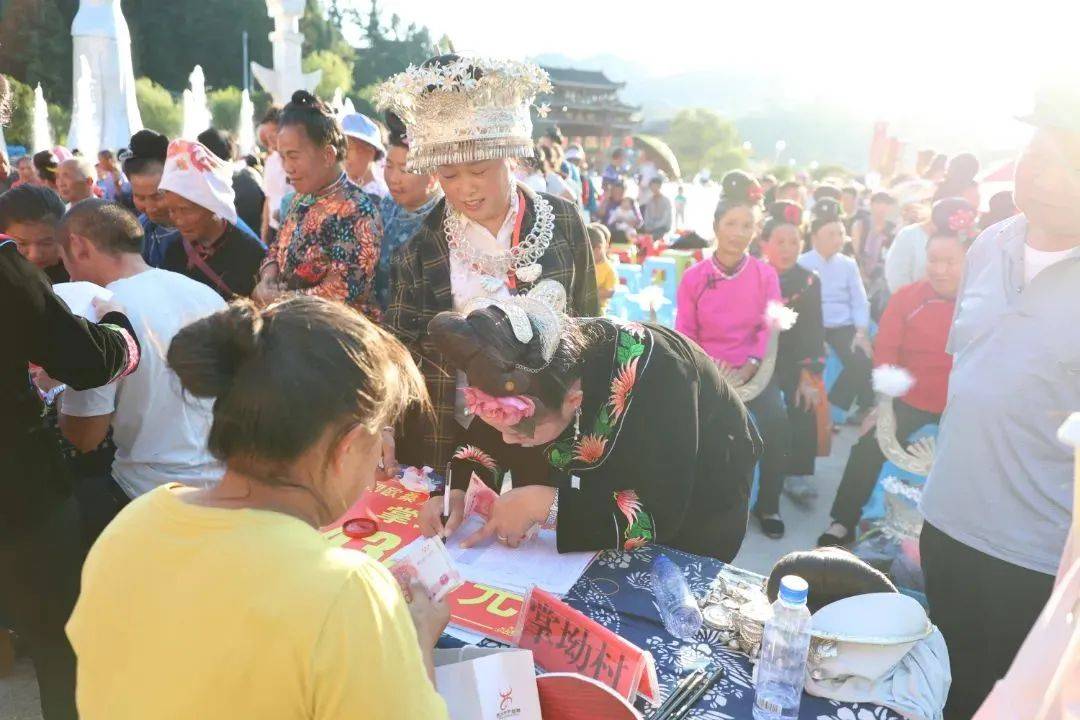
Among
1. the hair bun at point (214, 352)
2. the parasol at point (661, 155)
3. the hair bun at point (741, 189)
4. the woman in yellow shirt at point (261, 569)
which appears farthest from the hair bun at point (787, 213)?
the parasol at point (661, 155)

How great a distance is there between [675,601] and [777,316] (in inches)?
94.8

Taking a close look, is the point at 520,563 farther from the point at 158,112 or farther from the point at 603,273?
the point at 158,112

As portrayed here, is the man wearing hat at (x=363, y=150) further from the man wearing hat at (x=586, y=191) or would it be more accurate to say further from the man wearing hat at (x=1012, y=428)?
the man wearing hat at (x=586, y=191)

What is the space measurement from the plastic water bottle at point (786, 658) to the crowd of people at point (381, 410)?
19.1 inches

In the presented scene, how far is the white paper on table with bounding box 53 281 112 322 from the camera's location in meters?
2.01

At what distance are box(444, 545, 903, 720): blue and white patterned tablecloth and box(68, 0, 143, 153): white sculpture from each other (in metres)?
12.5

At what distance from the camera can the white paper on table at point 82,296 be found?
2.01m

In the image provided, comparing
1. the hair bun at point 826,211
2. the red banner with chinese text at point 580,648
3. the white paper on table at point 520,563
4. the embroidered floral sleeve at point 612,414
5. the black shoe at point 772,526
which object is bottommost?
the black shoe at point 772,526

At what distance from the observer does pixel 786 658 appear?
1.32m

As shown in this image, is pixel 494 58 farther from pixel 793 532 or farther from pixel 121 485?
pixel 793 532

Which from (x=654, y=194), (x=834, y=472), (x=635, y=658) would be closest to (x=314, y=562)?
(x=635, y=658)

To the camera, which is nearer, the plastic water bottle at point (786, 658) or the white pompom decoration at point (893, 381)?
the plastic water bottle at point (786, 658)

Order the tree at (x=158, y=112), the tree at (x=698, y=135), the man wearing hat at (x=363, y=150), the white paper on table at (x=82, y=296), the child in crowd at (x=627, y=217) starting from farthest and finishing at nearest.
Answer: the tree at (x=698, y=135)
the tree at (x=158, y=112)
the child in crowd at (x=627, y=217)
the man wearing hat at (x=363, y=150)
the white paper on table at (x=82, y=296)

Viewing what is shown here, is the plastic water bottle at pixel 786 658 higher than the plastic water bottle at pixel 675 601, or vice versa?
the plastic water bottle at pixel 786 658
